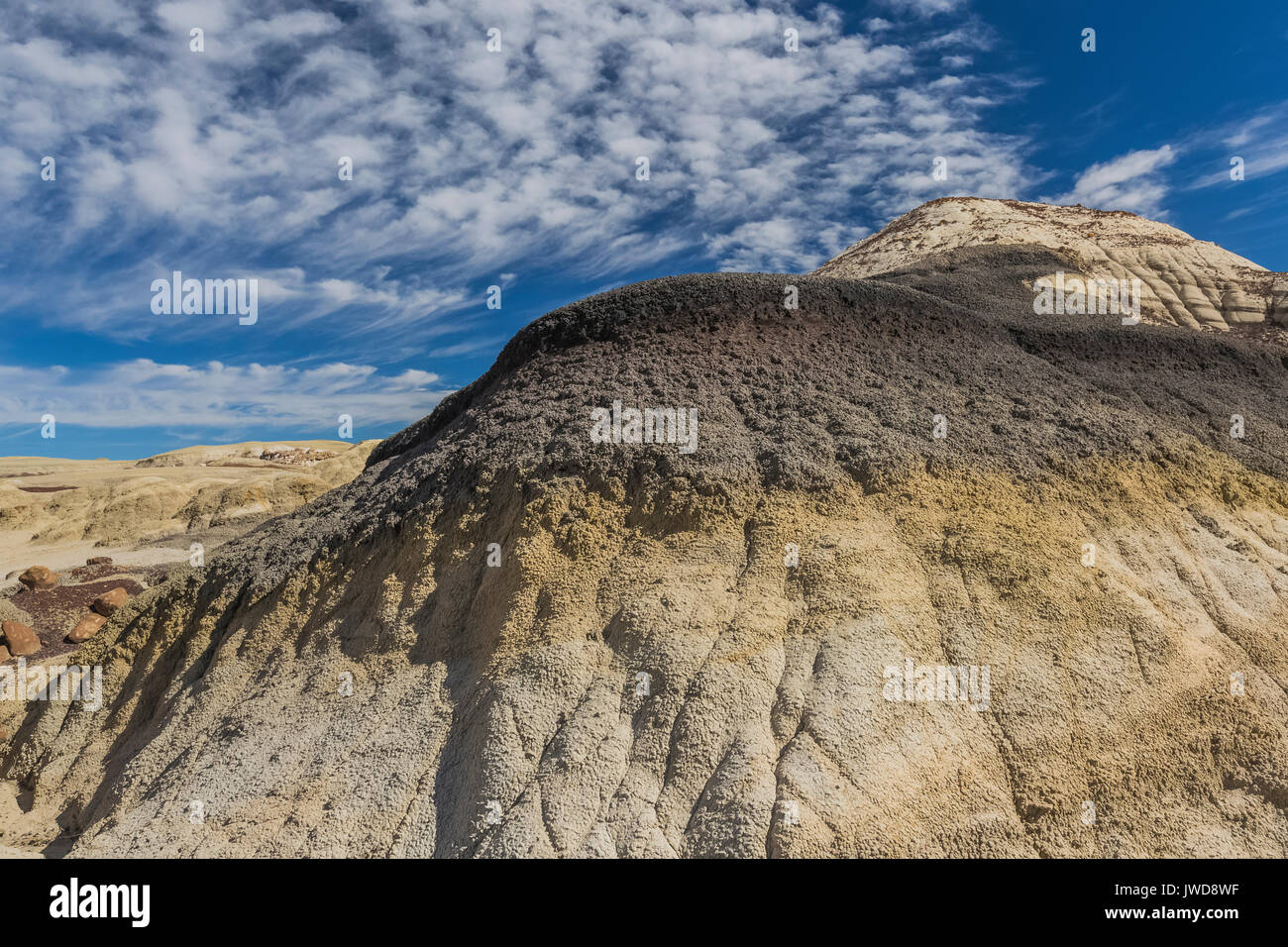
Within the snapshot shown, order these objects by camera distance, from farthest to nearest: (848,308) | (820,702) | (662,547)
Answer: (848,308) → (662,547) → (820,702)

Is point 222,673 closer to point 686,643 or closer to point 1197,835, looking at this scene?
point 686,643

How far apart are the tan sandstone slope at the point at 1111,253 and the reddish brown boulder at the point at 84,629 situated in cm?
1703

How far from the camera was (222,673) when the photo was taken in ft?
24.1

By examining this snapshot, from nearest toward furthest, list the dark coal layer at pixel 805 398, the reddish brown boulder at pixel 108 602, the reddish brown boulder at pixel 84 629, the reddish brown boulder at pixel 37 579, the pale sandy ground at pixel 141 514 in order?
the dark coal layer at pixel 805 398, the reddish brown boulder at pixel 84 629, the reddish brown boulder at pixel 108 602, the reddish brown boulder at pixel 37 579, the pale sandy ground at pixel 141 514

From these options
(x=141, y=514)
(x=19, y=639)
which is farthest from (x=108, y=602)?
(x=141, y=514)

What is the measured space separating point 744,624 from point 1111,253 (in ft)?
56.2

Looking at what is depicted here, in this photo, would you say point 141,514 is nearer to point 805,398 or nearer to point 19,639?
point 19,639

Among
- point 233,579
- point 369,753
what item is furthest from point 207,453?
point 369,753

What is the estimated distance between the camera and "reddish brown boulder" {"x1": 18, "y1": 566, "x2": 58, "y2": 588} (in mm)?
16891

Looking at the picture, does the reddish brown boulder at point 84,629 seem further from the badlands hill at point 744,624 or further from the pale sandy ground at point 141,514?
the pale sandy ground at point 141,514

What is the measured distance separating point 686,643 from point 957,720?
2.07 metres

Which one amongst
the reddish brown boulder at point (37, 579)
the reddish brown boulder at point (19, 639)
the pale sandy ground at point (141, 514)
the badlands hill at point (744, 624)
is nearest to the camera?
the badlands hill at point (744, 624)

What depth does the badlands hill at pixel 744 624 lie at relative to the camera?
16.9 feet

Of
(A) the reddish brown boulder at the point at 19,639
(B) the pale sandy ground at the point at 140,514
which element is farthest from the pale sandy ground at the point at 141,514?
(A) the reddish brown boulder at the point at 19,639
